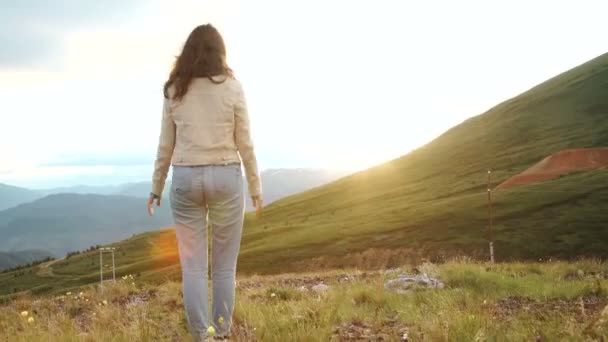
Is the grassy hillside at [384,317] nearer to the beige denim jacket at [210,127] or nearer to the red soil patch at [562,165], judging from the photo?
the beige denim jacket at [210,127]

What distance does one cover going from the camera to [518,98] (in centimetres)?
12900

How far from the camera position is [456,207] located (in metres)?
63.6

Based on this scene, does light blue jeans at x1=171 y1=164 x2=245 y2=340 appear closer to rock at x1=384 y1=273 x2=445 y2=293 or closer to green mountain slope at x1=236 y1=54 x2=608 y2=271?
rock at x1=384 y1=273 x2=445 y2=293

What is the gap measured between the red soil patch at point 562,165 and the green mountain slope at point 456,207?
11.6 feet

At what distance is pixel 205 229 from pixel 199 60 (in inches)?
75.3

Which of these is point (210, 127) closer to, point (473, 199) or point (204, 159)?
point (204, 159)

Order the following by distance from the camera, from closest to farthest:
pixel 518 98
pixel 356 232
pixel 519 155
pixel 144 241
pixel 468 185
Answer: pixel 356 232, pixel 468 185, pixel 519 155, pixel 144 241, pixel 518 98

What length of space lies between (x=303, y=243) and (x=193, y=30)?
193ft

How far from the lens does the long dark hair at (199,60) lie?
232 inches

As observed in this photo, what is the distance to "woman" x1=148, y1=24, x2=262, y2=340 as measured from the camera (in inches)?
229

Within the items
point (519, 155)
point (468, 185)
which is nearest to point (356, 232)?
point (468, 185)

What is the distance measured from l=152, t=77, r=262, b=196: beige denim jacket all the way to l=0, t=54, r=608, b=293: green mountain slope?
146 ft

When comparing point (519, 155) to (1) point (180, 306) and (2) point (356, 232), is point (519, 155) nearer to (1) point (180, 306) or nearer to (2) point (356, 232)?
(2) point (356, 232)

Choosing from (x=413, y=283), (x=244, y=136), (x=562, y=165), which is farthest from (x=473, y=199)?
(x=244, y=136)
